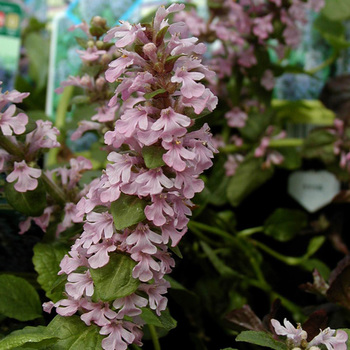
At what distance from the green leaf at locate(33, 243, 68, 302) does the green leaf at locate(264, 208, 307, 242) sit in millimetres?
338

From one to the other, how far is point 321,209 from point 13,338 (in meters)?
0.55

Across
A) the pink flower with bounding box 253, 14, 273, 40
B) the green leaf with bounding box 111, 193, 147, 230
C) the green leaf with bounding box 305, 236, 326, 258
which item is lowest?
the green leaf with bounding box 305, 236, 326, 258

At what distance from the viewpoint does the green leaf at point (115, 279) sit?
32 cm

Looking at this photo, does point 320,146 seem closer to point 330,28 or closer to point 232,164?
point 232,164

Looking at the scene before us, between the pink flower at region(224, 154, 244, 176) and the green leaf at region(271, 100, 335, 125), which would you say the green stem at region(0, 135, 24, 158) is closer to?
the pink flower at region(224, 154, 244, 176)

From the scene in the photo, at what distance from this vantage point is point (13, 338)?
32cm

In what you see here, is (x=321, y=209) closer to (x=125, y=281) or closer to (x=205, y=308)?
(x=205, y=308)

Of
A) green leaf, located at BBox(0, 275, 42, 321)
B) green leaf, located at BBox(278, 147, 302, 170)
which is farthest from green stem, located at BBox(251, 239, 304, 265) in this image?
green leaf, located at BBox(0, 275, 42, 321)

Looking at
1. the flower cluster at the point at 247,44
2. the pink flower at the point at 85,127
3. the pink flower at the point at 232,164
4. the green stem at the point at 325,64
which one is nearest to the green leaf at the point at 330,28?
the green stem at the point at 325,64

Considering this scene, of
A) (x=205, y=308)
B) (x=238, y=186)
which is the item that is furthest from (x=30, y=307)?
(x=238, y=186)

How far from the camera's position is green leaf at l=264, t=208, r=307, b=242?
2.33ft

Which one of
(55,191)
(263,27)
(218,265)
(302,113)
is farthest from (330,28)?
(55,191)

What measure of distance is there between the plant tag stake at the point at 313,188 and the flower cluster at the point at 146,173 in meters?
0.47

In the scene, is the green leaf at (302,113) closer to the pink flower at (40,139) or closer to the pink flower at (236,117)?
the pink flower at (236,117)
